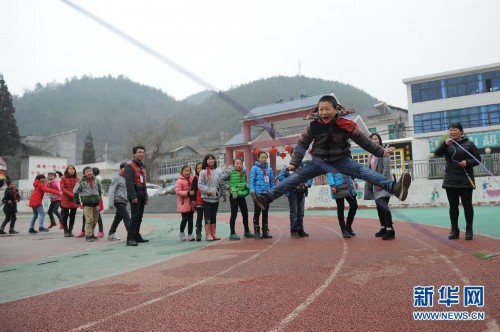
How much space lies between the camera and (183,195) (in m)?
8.91

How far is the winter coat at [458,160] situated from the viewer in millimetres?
6734

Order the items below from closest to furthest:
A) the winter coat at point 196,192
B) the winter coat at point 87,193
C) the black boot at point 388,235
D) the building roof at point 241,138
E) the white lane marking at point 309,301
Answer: the white lane marking at point 309,301 < the black boot at point 388,235 < the winter coat at point 196,192 < the winter coat at point 87,193 < the building roof at point 241,138

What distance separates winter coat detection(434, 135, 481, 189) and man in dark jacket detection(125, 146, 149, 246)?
19.9ft

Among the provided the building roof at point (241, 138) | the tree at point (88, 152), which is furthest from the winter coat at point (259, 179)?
the tree at point (88, 152)

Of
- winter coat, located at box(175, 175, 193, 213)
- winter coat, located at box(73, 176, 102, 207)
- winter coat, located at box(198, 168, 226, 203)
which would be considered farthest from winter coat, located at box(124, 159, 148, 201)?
winter coat, located at box(73, 176, 102, 207)

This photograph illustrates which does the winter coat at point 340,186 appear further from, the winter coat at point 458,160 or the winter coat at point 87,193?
the winter coat at point 87,193

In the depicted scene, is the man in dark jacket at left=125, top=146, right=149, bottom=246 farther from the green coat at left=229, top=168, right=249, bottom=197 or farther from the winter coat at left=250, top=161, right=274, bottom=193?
the winter coat at left=250, top=161, right=274, bottom=193

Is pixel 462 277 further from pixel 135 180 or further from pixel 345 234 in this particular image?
pixel 135 180

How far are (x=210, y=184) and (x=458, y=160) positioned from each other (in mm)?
4955

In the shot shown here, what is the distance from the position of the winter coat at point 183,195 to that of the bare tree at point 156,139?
49.2m

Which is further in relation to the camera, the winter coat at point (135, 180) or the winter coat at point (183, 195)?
the winter coat at point (183, 195)

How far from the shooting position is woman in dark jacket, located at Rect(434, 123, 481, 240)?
6724 mm

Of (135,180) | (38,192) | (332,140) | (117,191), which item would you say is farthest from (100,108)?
(332,140)

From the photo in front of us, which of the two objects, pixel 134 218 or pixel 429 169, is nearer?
pixel 134 218
